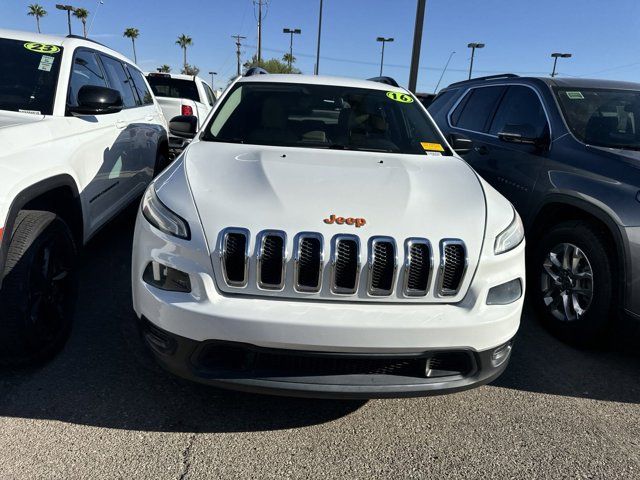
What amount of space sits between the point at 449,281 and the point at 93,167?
279cm

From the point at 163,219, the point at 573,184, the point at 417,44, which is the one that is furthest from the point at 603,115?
the point at 417,44

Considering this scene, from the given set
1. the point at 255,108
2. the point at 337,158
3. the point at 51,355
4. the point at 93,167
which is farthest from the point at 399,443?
the point at 93,167

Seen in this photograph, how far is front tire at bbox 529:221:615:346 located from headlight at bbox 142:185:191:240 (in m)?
2.58

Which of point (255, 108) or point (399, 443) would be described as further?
→ point (255, 108)

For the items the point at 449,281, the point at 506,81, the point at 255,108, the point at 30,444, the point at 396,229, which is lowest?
the point at 30,444

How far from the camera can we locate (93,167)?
366 centimetres

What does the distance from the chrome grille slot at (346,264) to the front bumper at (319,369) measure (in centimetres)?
29

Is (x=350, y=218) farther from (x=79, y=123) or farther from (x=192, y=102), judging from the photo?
(x=192, y=102)

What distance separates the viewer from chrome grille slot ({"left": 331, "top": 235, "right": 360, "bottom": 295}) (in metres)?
2.14

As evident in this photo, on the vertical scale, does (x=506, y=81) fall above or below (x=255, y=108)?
above

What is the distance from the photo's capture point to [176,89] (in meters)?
9.55

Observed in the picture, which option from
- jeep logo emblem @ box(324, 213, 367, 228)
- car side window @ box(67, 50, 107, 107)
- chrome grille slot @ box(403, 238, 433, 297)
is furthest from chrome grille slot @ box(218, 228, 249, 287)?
car side window @ box(67, 50, 107, 107)

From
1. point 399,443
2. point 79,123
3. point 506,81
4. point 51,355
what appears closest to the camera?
point 399,443

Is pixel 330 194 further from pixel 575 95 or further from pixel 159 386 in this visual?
pixel 575 95
